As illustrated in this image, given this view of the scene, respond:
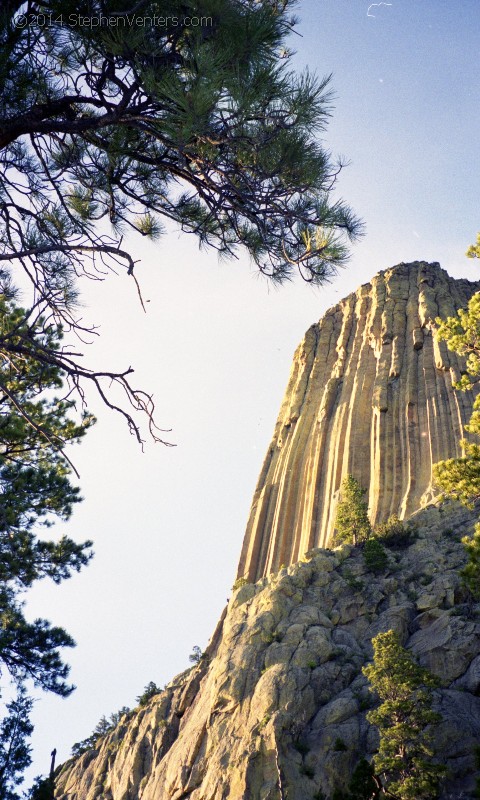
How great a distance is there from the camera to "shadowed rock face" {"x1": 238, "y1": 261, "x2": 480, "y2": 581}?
5412 cm

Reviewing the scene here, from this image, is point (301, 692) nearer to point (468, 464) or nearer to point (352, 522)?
point (468, 464)

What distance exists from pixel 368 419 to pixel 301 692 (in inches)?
1345

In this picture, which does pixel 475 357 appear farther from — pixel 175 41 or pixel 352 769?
pixel 352 769

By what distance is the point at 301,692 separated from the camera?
93.7 ft

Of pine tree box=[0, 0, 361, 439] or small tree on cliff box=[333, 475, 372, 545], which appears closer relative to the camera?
pine tree box=[0, 0, 361, 439]

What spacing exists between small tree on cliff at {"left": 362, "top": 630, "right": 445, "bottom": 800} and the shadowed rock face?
2528 cm

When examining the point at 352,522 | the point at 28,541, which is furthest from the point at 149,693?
the point at 28,541

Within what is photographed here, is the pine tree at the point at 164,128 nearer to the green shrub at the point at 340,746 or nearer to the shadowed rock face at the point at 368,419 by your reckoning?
the green shrub at the point at 340,746

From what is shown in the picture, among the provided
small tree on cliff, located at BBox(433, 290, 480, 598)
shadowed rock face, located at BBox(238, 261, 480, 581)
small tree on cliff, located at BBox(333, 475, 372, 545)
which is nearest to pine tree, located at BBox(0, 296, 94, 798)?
small tree on cliff, located at BBox(433, 290, 480, 598)

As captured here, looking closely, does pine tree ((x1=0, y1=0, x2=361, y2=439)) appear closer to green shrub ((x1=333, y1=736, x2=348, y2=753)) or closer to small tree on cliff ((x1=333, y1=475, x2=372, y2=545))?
green shrub ((x1=333, y1=736, x2=348, y2=753))

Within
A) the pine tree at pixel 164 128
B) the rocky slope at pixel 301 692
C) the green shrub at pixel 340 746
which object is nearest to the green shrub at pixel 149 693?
the rocky slope at pixel 301 692

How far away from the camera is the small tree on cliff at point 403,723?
819 inches

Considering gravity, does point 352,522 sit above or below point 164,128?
above

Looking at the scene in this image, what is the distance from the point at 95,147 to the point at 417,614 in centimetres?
3031
